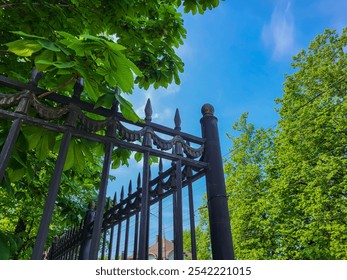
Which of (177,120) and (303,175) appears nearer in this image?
(177,120)

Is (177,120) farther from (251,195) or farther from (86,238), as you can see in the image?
(251,195)

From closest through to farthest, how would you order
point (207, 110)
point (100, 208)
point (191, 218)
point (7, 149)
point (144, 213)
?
point (7, 149)
point (100, 208)
point (144, 213)
point (191, 218)
point (207, 110)

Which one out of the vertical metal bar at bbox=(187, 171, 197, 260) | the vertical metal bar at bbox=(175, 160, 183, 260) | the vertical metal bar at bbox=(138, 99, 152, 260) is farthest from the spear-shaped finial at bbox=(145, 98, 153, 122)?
the vertical metal bar at bbox=(187, 171, 197, 260)

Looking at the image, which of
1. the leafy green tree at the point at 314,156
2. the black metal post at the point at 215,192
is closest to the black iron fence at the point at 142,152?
the black metal post at the point at 215,192

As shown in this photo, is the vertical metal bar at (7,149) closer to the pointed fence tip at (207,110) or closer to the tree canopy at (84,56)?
the tree canopy at (84,56)

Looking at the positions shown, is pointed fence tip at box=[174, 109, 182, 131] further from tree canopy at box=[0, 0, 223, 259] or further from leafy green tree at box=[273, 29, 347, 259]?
leafy green tree at box=[273, 29, 347, 259]

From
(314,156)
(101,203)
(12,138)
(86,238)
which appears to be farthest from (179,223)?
(314,156)

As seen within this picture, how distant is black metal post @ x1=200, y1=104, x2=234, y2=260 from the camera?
5.81 feet

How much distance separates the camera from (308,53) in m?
16.0

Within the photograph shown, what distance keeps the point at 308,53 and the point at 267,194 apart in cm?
923

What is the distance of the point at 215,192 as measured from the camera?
1951mm

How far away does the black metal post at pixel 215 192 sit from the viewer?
1.77 m

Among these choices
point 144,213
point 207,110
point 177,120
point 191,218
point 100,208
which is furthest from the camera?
point 207,110

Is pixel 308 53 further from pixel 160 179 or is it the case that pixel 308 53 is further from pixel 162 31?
pixel 160 179
